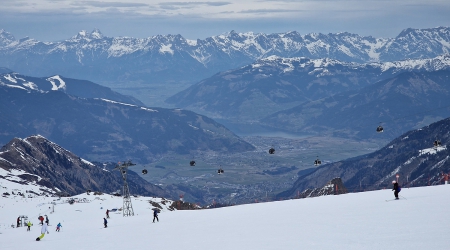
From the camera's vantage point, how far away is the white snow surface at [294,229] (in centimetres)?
4306

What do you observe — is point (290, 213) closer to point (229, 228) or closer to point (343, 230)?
point (229, 228)

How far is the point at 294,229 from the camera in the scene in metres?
50.7

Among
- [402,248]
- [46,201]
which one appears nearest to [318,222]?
[402,248]

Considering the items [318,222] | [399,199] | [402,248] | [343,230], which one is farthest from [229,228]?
[402,248]

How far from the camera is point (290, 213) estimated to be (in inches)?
2427

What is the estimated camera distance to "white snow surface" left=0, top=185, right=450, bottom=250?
43062 millimetres

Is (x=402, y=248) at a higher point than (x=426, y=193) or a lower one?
lower

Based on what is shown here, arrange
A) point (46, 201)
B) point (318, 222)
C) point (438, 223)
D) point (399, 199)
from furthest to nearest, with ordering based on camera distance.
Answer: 1. point (46, 201)
2. point (399, 199)
3. point (318, 222)
4. point (438, 223)

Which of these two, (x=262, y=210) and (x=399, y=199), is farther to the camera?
(x=262, y=210)

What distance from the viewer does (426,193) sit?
2507 inches

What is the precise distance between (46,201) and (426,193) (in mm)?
83905

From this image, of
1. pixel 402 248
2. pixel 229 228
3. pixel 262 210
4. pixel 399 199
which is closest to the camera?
pixel 402 248

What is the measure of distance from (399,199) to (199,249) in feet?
73.5

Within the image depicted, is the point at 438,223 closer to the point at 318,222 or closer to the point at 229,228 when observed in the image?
the point at 318,222
